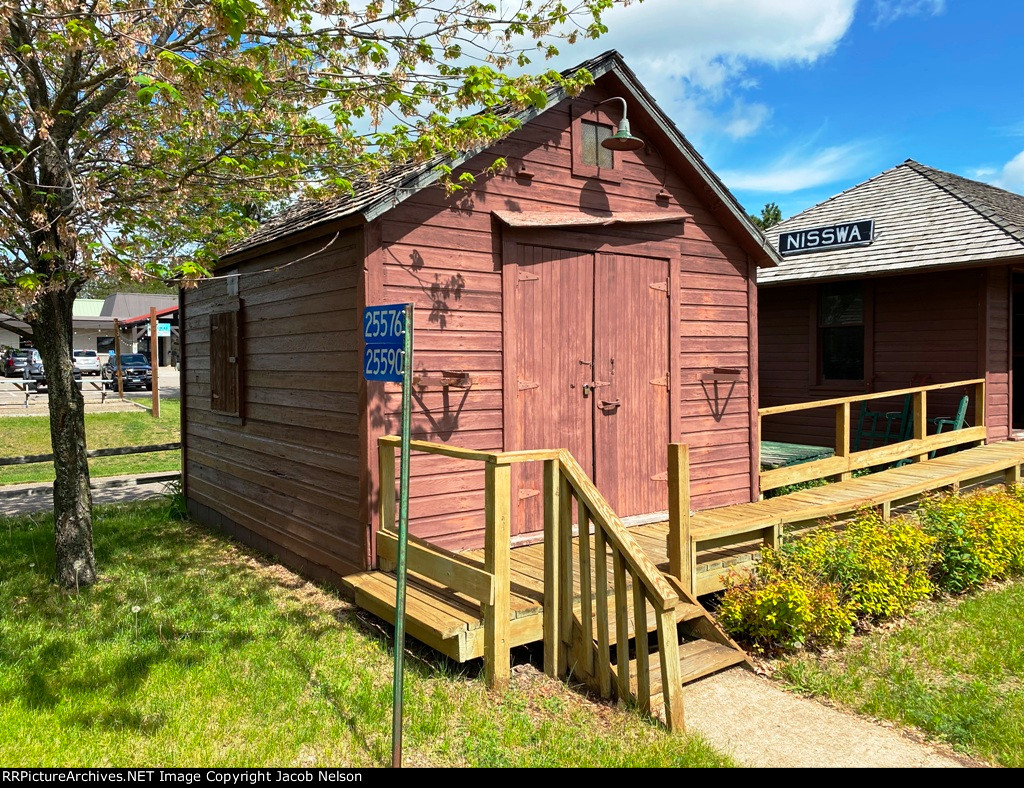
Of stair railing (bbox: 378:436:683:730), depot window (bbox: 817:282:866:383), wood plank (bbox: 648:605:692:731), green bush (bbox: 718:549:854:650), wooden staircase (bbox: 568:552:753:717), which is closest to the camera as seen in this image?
wood plank (bbox: 648:605:692:731)

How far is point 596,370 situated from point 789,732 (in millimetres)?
3657

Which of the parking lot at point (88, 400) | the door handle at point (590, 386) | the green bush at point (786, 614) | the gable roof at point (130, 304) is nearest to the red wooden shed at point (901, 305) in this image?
the door handle at point (590, 386)

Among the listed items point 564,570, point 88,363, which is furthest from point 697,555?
point 88,363

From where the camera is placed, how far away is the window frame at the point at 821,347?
1255 cm

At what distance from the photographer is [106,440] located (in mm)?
17672

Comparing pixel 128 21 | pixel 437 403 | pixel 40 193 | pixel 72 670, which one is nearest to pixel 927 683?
pixel 437 403

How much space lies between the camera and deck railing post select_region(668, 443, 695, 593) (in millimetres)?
5523

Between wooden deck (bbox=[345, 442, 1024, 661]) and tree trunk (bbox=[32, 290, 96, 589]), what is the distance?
2.72m

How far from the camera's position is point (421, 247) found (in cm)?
641

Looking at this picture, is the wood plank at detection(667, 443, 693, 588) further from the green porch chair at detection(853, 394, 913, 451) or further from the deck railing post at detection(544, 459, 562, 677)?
the green porch chair at detection(853, 394, 913, 451)

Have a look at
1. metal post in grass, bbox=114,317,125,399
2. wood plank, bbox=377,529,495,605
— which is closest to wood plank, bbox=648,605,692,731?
wood plank, bbox=377,529,495,605

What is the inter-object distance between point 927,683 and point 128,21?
700 centimetres

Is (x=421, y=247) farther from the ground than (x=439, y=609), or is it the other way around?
(x=421, y=247)
